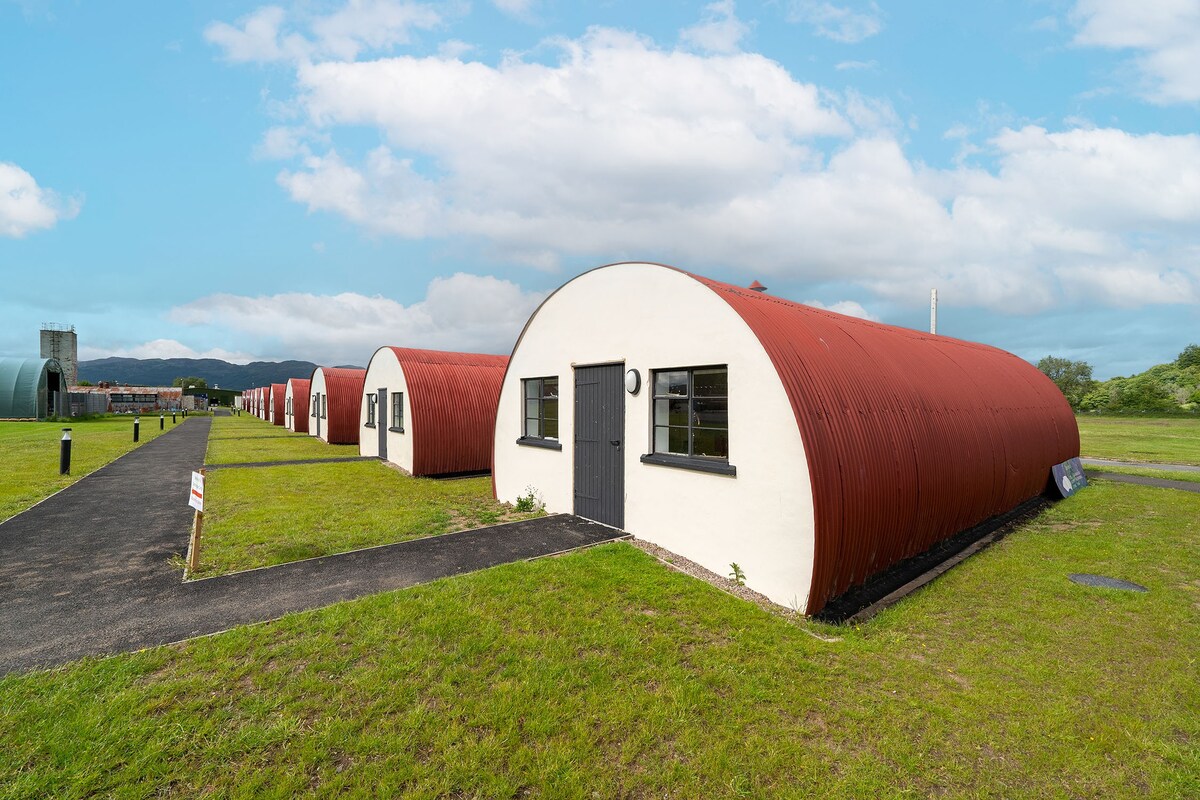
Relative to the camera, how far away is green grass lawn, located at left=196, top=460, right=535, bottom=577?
7602 millimetres

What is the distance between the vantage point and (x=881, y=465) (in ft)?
20.2

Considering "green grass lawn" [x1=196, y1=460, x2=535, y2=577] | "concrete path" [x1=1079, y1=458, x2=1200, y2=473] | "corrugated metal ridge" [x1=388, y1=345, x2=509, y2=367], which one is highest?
"corrugated metal ridge" [x1=388, y1=345, x2=509, y2=367]

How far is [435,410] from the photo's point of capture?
52.1 ft

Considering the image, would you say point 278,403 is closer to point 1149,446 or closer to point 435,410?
point 435,410

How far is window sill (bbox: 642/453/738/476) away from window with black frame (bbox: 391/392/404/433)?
1114cm

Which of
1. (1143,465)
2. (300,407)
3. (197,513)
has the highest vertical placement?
(300,407)

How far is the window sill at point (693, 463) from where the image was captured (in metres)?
6.44

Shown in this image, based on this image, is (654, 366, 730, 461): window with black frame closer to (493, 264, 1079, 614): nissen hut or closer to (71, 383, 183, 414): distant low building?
(493, 264, 1079, 614): nissen hut

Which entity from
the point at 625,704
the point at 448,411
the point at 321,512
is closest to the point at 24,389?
the point at 448,411

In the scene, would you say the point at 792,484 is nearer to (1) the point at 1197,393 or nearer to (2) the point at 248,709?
(2) the point at 248,709

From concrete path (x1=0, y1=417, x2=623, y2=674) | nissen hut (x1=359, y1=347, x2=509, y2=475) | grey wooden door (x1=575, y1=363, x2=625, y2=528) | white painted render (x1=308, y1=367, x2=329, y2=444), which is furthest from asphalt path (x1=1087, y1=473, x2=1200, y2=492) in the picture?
white painted render (x1=308, y1=367, x2=329, y2=444)

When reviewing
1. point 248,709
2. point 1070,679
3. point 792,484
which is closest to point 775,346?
point 792,484

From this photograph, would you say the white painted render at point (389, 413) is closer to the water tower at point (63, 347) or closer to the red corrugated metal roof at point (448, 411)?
the red corrugated metal roof at point (448, 411)

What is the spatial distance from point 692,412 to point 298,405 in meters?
32.4
